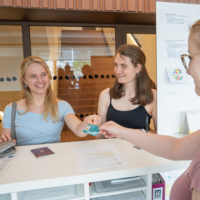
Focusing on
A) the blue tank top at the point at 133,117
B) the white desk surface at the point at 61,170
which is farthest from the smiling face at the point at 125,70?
the white desk surface at the point at 61,170

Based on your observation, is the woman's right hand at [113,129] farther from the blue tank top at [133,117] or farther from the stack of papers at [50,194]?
the blue tank top at [133,117]

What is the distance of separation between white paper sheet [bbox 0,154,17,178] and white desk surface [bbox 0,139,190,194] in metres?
0.03

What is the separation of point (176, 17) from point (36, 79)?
1.66 meters

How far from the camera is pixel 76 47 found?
3926 millimetres

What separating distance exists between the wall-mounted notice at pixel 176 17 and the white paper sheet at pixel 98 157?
4.45ft

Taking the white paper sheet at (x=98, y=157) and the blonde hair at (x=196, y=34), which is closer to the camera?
the blonde hair at (x=196, y=34)

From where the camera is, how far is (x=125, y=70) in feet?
7.61

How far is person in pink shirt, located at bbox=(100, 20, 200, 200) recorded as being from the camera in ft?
2.49

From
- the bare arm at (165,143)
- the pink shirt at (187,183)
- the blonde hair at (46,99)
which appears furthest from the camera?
the blonde hair at (46,99)

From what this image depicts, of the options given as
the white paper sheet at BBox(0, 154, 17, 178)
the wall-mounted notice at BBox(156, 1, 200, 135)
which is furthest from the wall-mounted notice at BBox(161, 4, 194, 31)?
the white paper sheet at BBox(0, 154, 17, 178)

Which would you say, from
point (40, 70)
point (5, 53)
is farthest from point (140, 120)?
point (5, 53)

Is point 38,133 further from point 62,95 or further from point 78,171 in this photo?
point 62,95

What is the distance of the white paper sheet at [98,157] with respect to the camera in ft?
4.37

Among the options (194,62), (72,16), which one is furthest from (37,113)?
(72,16)
